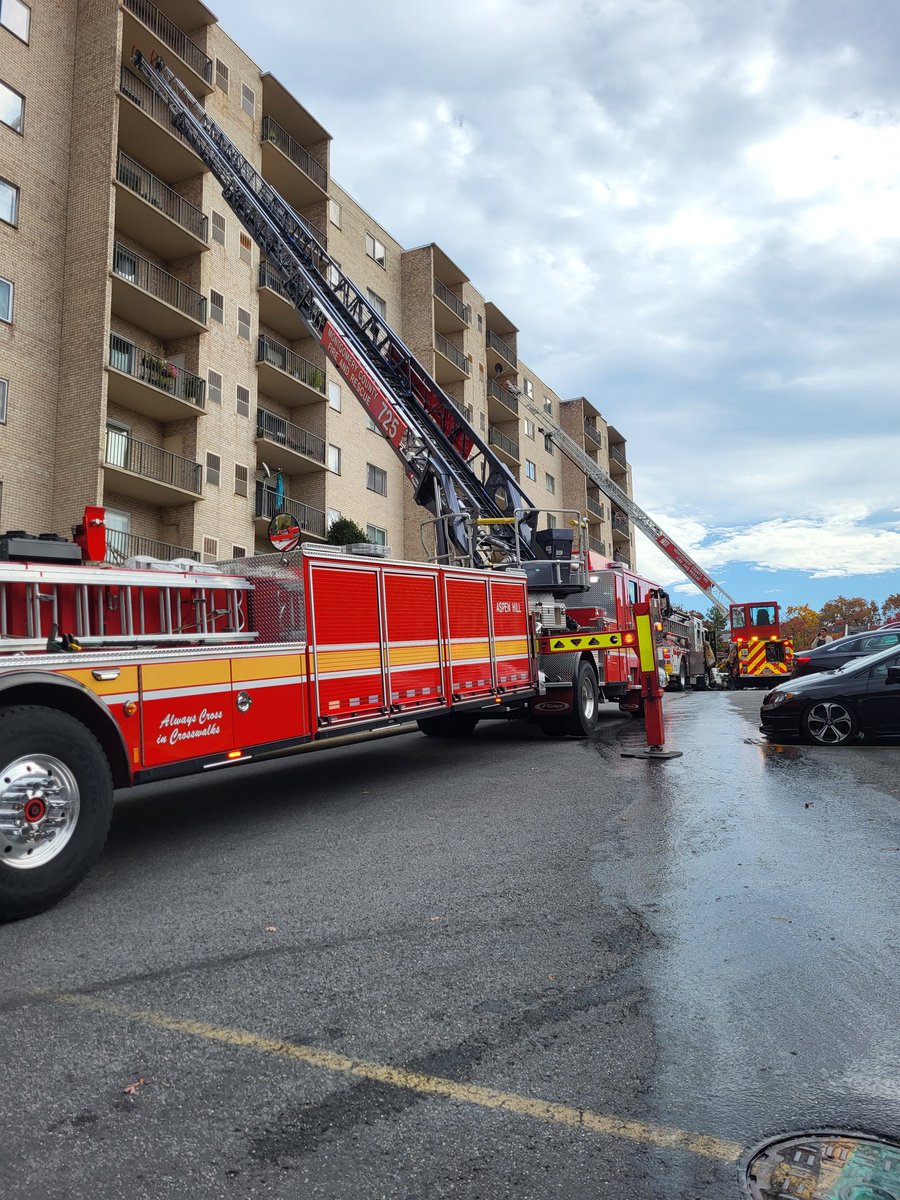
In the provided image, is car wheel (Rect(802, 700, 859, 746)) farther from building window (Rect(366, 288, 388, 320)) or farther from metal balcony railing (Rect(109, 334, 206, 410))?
building window (Rect(366, 288, 388, 320))

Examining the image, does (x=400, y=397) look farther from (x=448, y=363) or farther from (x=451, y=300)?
(x=451, y=300)

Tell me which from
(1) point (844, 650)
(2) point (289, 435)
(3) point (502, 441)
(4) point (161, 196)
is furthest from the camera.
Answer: (3) point (502, 441)

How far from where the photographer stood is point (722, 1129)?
2252mm

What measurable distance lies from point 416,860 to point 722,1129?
298cm

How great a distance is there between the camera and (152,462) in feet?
68.4

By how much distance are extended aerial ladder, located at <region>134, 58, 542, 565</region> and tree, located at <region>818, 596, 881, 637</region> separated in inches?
3306

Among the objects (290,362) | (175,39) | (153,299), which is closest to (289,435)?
(290,362)

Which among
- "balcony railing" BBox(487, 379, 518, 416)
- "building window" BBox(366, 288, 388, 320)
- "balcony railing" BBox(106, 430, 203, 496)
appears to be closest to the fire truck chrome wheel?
"balcony railing" BBox(106, 430, 203, 496)

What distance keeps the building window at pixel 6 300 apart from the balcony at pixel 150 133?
5576 mm

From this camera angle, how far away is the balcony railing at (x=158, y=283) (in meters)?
20.8

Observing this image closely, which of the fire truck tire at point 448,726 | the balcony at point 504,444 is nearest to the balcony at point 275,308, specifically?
the balcony at point 504,444

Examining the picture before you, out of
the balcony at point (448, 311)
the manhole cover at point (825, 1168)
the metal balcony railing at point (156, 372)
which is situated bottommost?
the manhole cover at point (825, 1168)

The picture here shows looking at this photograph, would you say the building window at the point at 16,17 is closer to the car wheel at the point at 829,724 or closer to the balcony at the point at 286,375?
the balcony at the point at 286,375

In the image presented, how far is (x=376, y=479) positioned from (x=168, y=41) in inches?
562
